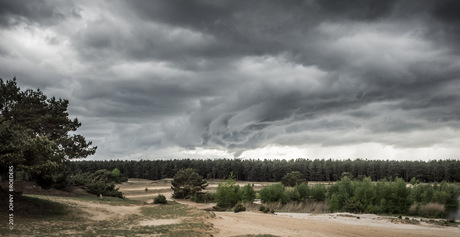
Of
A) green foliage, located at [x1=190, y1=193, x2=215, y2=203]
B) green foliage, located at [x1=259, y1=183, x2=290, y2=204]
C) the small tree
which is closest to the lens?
green foliage, located at [x1=259, y1=183, x2=290, y2=204]

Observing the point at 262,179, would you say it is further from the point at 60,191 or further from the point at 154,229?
the point at 154,229

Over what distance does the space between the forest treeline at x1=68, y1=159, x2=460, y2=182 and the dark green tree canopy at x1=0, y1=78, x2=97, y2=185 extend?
7824cm

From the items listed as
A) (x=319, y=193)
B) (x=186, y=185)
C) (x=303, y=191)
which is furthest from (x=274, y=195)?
(x=186, y=185)

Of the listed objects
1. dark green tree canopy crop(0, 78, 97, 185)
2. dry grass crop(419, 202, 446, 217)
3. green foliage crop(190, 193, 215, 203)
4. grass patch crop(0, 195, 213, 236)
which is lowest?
green foliage crop(190, 193, 215, 203)

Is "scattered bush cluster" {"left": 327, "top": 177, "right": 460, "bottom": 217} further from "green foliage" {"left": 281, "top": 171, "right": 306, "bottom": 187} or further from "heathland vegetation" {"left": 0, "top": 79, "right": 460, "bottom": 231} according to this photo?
"green foliage" {"left": 281, "top": 171, "right": 306, "bottom": 187}

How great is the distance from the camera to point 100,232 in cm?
1842

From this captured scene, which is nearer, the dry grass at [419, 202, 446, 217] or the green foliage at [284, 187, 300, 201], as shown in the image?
the dry grass at [419, 202, 446, 217]

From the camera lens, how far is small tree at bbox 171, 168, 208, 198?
76000 mm

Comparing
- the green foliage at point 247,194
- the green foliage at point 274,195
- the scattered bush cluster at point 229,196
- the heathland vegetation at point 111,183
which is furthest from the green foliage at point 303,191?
the scattered bush cluster at point 229,196

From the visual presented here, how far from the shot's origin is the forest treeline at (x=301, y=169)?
130587 mm

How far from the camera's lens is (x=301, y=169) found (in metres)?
138

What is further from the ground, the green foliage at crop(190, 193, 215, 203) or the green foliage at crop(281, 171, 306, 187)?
the green foliage at crop(281, 171, 306, 187)

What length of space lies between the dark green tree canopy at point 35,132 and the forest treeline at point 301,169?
78.2 m

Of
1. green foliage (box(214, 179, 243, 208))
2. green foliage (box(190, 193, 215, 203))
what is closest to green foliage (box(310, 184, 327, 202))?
green foliage (box(214, 179, 243, 208))
